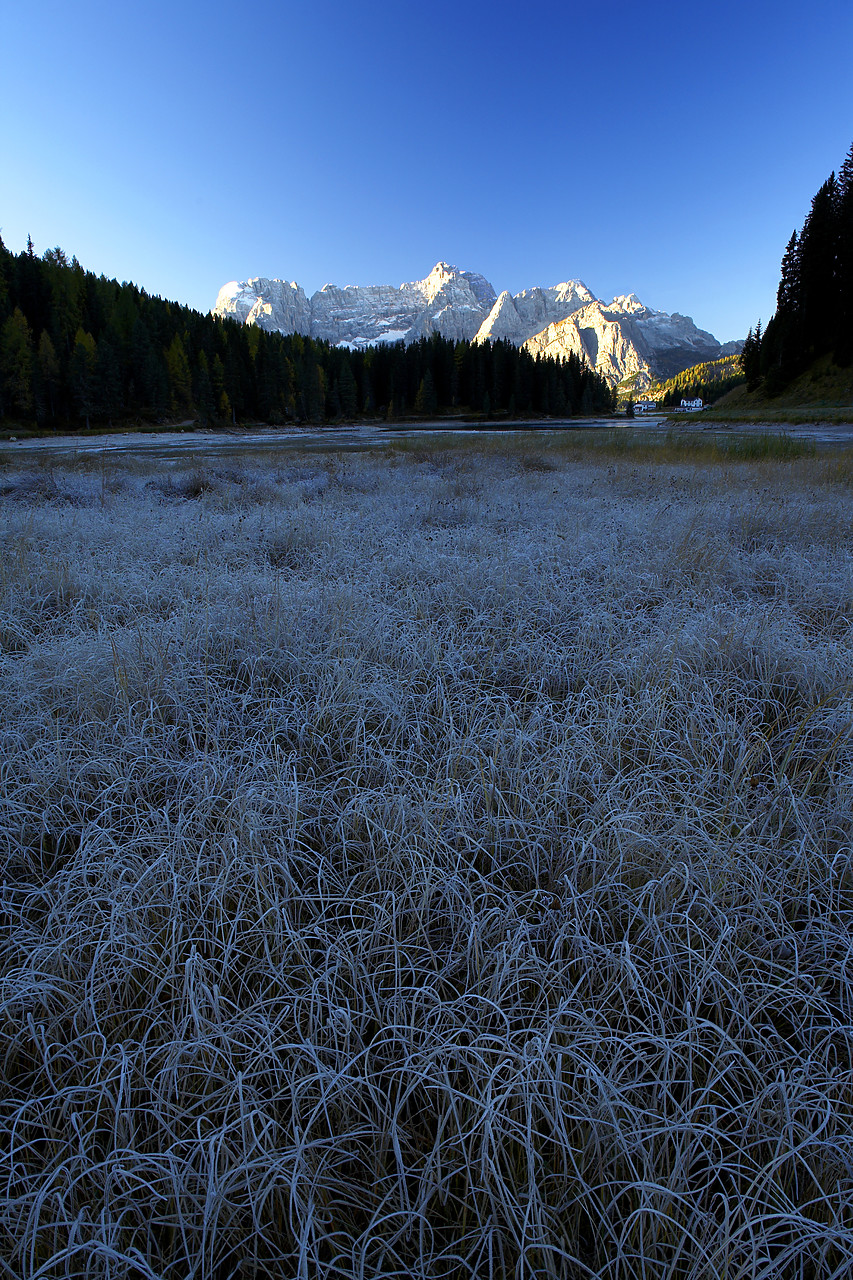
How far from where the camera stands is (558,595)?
463 centimetres

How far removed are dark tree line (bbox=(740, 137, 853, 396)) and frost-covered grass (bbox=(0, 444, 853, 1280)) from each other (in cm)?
5889

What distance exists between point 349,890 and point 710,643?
2743mm

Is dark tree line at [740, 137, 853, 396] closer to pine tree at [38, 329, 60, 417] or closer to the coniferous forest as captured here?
the coniferous forest

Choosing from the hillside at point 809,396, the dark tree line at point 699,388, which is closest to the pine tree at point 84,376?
the hillside at point 809,396

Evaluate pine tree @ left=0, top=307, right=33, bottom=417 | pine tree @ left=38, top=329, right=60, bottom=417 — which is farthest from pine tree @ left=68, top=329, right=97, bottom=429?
pine tree @ left=0, top=307, right=33, bottom=417

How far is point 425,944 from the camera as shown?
175 centimetres

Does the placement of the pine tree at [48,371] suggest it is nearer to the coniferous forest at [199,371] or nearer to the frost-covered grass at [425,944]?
the coniferous forest at [199,371]

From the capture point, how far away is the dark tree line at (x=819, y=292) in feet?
162

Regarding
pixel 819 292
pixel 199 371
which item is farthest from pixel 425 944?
pixel 199 371

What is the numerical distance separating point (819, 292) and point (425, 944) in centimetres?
6914

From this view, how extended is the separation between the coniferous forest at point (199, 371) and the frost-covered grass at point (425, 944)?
2646 inches

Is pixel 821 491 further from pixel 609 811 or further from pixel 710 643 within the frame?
pixel 609 811

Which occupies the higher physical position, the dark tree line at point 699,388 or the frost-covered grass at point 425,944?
the dark tree line at point 699,388

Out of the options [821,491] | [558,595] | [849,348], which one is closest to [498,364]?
[849,348]
